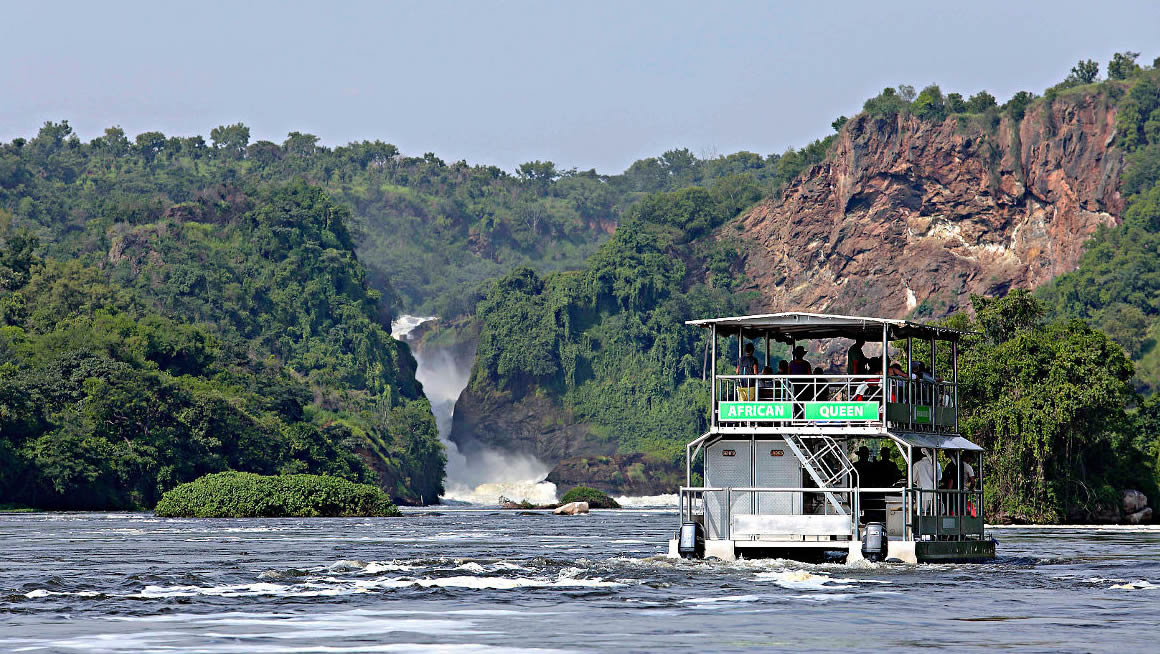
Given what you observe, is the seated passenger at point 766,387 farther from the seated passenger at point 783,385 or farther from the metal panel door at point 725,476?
the metal panel door at point 725,476

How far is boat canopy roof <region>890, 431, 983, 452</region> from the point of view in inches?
1661

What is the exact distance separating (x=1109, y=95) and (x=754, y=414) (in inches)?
6482

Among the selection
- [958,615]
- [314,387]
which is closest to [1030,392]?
[958,615]

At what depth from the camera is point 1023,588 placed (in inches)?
1459

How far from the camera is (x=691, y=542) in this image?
139ft

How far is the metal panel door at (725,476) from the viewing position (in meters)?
43.5

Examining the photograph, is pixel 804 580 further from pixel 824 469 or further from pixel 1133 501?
pixel 1133 501

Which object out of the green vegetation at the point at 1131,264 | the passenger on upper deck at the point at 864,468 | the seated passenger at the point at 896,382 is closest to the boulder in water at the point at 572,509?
the passenger on upper deck at the point at 864,468

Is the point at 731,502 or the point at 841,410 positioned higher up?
the point at 841,410

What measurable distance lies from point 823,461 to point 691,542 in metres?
4.22

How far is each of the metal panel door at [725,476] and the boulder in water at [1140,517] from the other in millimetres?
56111

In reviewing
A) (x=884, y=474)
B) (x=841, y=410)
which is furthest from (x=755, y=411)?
(x=884, y=474)

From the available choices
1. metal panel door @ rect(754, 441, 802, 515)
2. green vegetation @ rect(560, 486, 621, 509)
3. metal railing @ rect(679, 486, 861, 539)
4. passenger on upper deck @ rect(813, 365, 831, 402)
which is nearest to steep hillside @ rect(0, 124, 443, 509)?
green vegetation @ rect(560, 486, 621, 509)

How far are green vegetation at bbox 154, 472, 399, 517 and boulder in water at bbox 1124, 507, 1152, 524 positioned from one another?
42824mm
